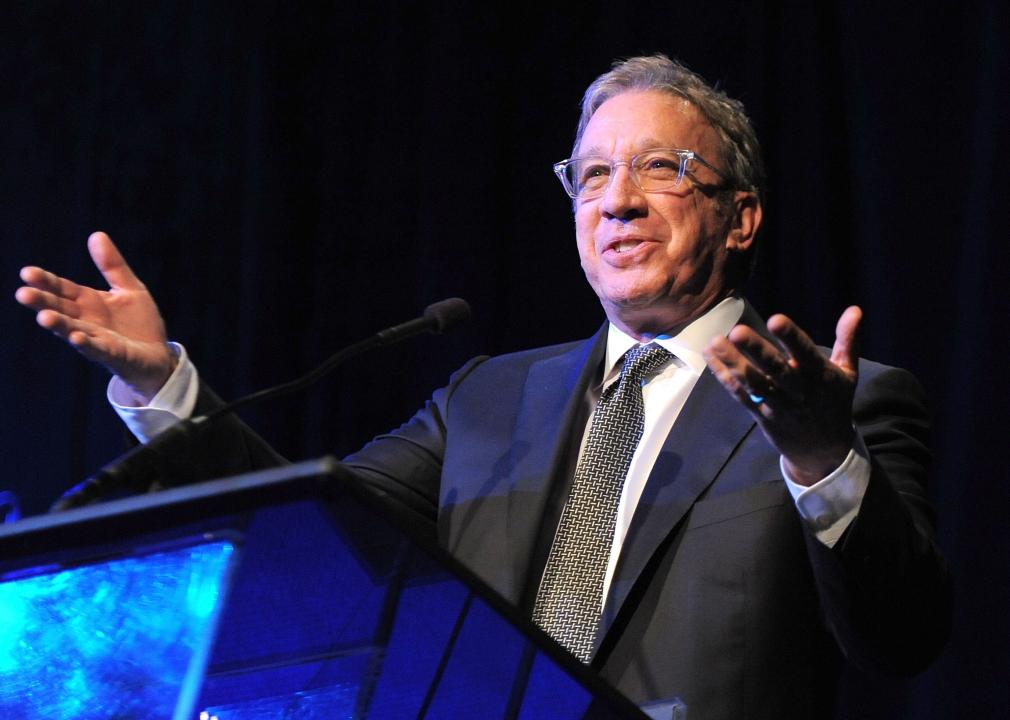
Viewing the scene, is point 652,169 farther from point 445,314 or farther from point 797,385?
point 797,385

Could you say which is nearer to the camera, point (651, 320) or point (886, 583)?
point (886, 583)

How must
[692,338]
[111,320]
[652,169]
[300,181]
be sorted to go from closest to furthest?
[111,320]
[692,338]
[652,169]
[300,181]

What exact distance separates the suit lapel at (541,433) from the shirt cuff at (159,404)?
472 millimetres

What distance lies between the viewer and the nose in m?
2.06

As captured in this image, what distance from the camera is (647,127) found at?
213 centimetres

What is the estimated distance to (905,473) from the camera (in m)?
1.71

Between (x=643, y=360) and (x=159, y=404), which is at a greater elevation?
(x=159, y=404)

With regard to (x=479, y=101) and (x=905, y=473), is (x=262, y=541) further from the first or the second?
(x=479, y=101)

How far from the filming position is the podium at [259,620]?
0.85 m

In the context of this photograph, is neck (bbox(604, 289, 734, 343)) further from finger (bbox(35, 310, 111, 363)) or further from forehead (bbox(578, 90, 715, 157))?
finger (bbox(35, 310, 111, 363))

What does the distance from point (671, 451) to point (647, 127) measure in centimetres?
62

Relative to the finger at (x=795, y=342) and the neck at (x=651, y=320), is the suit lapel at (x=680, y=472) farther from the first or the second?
the finger at (x=795, y=342)

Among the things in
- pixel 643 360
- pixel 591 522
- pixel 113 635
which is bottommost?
pixel 591 522

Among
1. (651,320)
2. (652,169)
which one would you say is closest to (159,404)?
(651,320)
